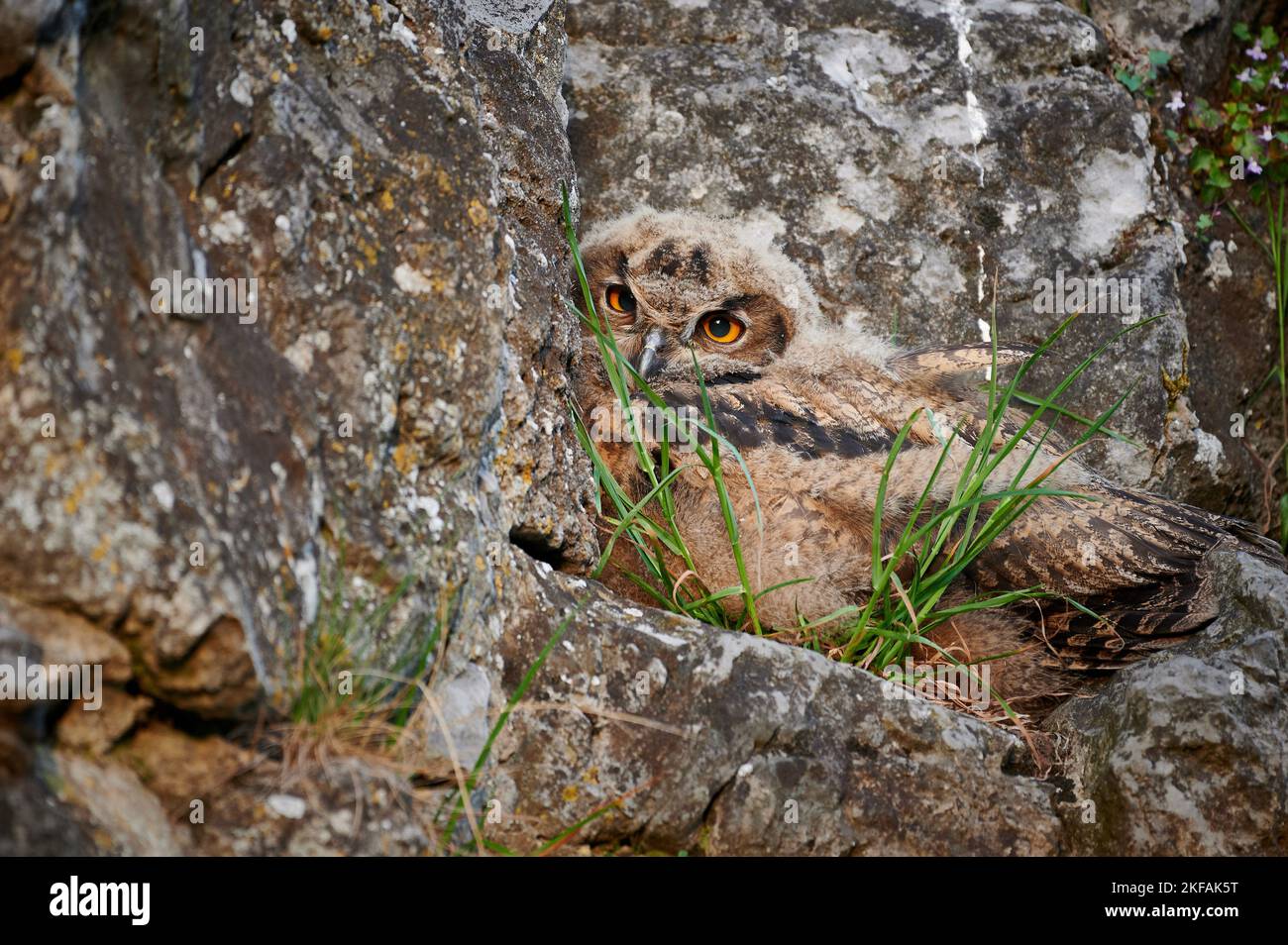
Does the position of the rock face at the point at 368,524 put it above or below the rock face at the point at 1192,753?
above

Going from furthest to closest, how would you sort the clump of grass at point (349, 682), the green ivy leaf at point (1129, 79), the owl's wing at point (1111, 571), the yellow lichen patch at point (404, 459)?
the green ivy leaf at point (1129, 79)
the owl's wing at point (1111, 571)
the yellow lichen patch at point (404, 459)
the clump of grass at point (349, 682)

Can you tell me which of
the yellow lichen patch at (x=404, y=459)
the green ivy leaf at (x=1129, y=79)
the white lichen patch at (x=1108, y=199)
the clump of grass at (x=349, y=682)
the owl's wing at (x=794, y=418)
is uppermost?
the green ivy leaf at (x=1129, y=79)

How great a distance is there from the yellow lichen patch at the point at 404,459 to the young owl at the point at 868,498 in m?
1.08

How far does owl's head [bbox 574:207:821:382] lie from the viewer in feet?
14.7

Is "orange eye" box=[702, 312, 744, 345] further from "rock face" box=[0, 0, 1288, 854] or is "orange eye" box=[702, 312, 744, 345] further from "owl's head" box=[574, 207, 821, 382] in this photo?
"rock face" box=[0, 0, 1288, 854]

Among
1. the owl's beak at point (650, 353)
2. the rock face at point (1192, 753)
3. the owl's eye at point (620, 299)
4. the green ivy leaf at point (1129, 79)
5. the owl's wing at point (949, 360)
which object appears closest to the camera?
the rock face at point (1192, 753)

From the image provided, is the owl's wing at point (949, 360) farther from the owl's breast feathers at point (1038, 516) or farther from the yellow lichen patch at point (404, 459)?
the yellow lichen patch at point (404, 459)

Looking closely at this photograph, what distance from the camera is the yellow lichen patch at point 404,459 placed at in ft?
8.90

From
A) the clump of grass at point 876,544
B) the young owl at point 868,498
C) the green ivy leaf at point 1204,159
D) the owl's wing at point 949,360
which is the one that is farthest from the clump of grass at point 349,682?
the green ivy leaf at point 1204,159

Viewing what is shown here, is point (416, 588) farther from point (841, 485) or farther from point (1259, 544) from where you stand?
point (1259, 544)

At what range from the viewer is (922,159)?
5102 mm

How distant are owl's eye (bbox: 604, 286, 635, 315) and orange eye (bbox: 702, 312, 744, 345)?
311 mm

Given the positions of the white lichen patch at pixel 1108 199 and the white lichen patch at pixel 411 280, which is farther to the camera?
the white lichen patch at pixel 1108 199
